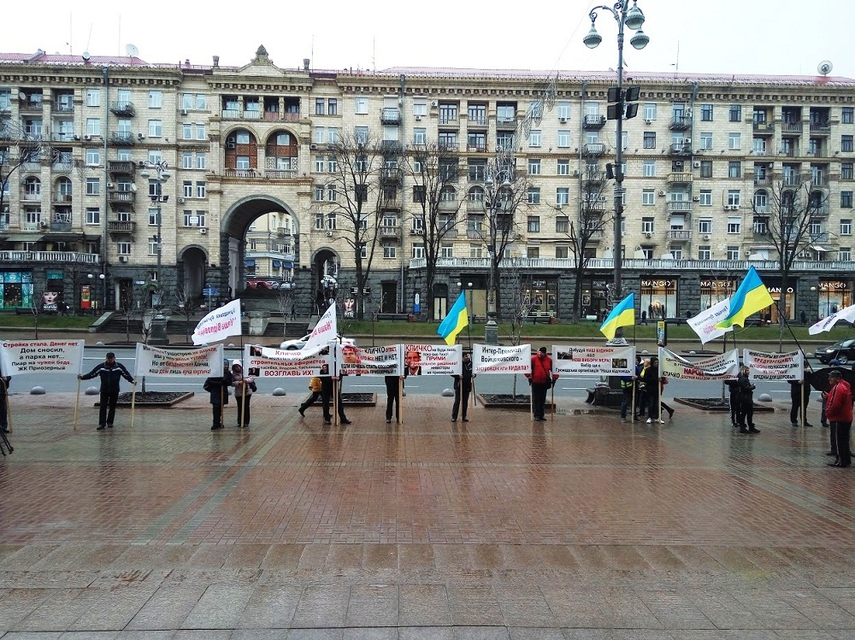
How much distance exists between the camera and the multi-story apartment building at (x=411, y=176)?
54344 mm

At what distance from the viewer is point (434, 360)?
15500 mm

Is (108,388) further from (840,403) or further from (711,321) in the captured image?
(711,321)

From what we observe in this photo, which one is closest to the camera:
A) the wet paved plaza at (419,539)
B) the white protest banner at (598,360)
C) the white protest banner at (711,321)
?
the wet paved plaza at (419,539)

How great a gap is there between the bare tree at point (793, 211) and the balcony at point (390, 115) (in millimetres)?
32445

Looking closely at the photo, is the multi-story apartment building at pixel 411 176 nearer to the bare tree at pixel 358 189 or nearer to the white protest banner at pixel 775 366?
the bare tree at pixel 358 189

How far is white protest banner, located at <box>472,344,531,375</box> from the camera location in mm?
15945

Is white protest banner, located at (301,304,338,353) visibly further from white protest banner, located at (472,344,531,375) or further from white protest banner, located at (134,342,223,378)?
white protest banner, located at (472,344,531,375)

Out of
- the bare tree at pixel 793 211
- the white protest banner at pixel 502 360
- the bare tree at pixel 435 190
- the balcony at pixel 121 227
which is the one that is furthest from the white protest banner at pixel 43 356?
the bare tree at pixel 793 211

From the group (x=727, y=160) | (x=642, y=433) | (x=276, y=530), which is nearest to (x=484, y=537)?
(x=276, y=530)

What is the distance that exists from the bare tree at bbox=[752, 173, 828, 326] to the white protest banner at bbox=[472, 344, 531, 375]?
4437cm

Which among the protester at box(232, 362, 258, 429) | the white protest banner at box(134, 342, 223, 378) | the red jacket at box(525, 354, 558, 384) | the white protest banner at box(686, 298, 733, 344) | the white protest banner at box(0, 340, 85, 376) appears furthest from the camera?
the white protest banner at box(686, 298, 733, 344)

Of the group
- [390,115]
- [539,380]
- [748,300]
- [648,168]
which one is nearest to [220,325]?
[539,380]

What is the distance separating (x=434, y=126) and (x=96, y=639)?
54821 millimetres

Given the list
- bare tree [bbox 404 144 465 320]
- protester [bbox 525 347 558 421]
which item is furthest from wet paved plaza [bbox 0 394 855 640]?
bare tree [bbox 404 144 465 320]
